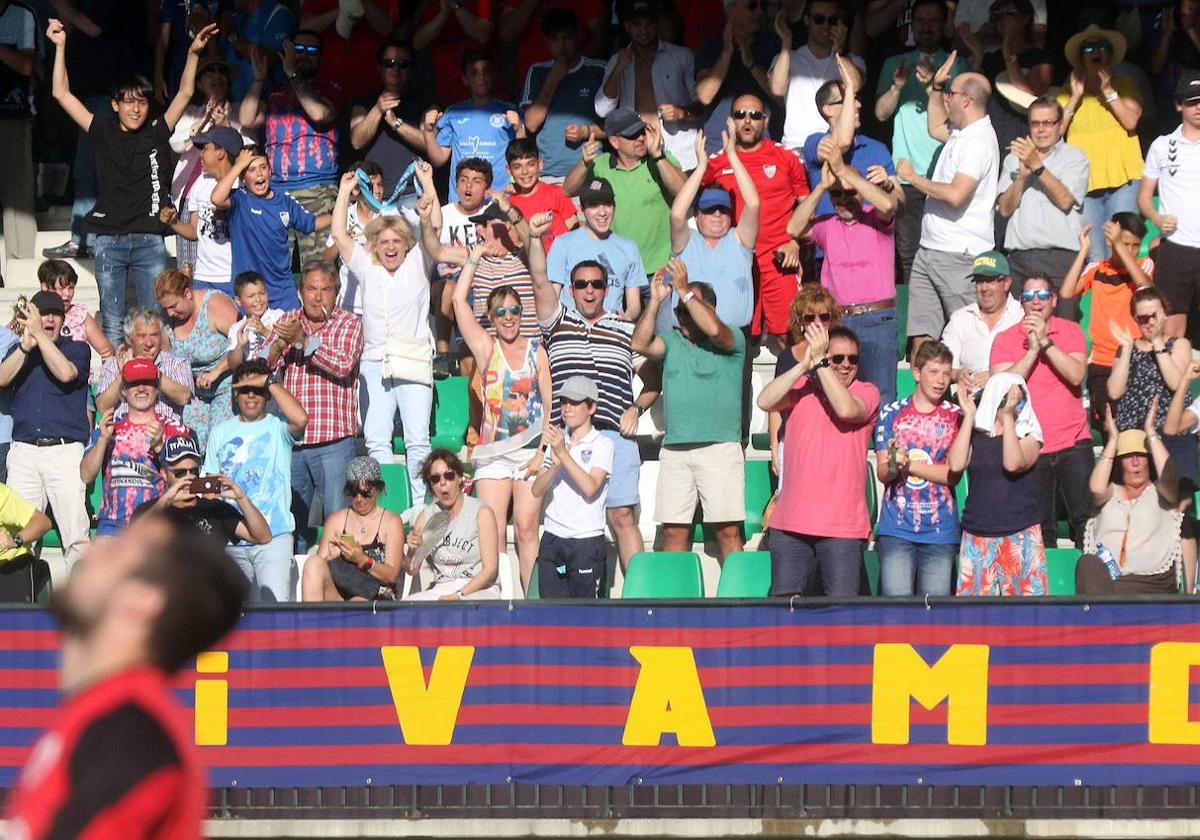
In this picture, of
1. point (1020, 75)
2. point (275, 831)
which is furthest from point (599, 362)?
point (1020, 75)

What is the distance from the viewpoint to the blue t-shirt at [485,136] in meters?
13.0

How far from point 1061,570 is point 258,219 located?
18.6ft

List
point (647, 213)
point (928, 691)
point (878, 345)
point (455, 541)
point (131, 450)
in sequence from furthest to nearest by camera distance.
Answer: point (647, 213)
point (878, 345)
point (131, 450)
point (455, 541)
point (928, 691)

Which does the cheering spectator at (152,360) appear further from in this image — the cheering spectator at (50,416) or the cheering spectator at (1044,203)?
the cheering spectator at (1044,203)

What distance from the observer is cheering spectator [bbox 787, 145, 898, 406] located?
11.3 m

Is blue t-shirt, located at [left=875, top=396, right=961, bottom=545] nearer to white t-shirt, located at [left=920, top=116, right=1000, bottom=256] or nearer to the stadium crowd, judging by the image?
the stadium crowd

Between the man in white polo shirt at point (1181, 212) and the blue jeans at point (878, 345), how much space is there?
1.86 metres

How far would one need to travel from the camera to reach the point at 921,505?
9859 mm

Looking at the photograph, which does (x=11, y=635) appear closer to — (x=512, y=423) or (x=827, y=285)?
(x=512, y=423)

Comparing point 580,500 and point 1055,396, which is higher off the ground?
point 1055,396

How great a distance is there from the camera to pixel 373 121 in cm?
1320

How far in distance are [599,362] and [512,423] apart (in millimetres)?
635

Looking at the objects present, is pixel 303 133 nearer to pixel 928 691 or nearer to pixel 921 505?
pixel 921 505

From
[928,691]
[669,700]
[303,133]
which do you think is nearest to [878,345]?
[928,691]
